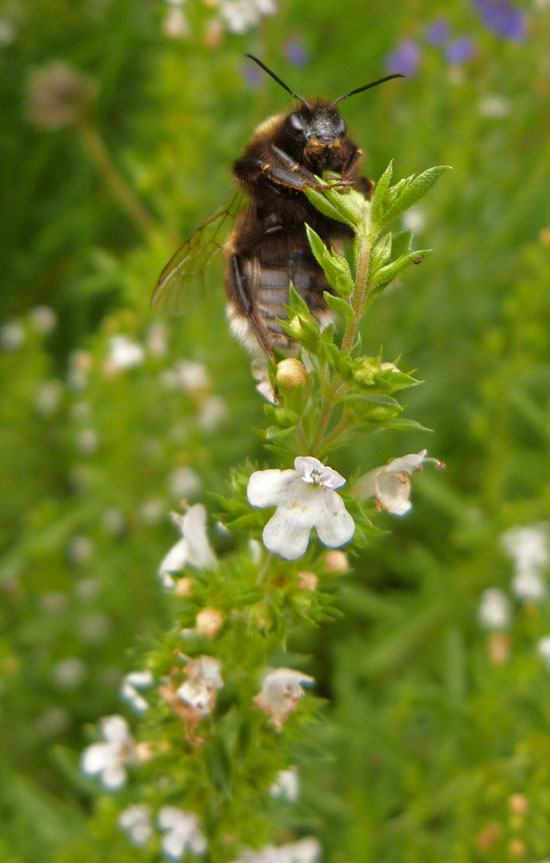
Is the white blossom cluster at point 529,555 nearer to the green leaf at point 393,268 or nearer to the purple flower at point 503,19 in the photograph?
the green leaf at point 393,268

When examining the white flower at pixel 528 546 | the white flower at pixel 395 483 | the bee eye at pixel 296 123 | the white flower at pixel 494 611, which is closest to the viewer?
the white flower at pixel 395 483

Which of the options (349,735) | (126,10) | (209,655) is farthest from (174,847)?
(126,10)

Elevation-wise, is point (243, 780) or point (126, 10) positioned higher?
point (126, 10)

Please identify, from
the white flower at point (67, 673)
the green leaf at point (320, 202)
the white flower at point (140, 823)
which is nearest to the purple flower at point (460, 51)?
the green leaf at point (320, 202)

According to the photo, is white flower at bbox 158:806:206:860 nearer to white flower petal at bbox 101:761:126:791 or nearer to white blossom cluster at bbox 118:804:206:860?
white blossom cluster at bbox 118:804:206:860

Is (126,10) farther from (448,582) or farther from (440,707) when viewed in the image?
(440,707)

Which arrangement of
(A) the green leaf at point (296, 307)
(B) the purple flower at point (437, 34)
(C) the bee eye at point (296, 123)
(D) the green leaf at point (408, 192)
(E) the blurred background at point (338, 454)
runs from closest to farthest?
1. (D) the green leaf at point (408, 192)
2. (A) the green leaf at point (296, 307)
3. (C) the bee eye at point (296, 123)
4. (E) the blurred background at point (338, 454)
5. (B) the purple flower at point (437, 34)

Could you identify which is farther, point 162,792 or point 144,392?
point 144,392
